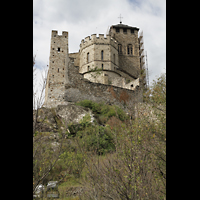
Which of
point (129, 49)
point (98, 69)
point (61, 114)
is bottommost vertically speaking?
point (61, 114)

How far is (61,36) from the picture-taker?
19.4 m

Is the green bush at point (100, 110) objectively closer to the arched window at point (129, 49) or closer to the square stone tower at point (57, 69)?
the square stone tower at point (57, 69)

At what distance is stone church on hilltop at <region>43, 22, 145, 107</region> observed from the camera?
1842 cm

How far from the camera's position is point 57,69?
18.7 meters

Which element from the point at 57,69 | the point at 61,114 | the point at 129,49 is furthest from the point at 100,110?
the point at 129,49

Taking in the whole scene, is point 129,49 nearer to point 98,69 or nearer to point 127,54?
point 127,54

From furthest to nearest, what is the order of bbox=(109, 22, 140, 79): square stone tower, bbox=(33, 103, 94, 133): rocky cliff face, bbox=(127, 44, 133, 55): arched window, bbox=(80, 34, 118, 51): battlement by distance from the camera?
bbox=(127, 44, 133, 55): arched window, bbox=(109, 22, 140, 79): square stone tower, bbox=(80, 34, 118, 51): battlement, bbox=(33, 103, 94, 133): rocky cliff face

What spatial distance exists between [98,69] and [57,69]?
8470 mm

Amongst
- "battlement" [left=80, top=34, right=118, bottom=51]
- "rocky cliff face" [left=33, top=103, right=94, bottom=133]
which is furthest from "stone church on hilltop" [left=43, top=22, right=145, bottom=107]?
"rocky cliff face" [left=33, top=103, right=94, bottom=133]

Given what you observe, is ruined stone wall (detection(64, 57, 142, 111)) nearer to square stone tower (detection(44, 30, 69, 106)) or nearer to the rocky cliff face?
square stone tower (detection(44, 30, 69, 106))

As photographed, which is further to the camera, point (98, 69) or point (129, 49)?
point (129, 49)
